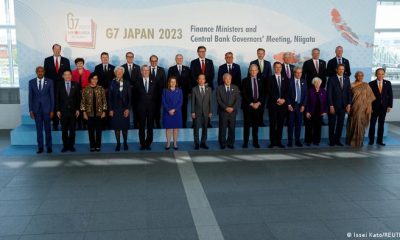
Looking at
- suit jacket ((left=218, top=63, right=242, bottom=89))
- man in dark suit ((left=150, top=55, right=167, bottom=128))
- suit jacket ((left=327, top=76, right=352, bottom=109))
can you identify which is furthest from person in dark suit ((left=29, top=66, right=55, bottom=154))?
suit jacket ((left=327, top=76, right=352, bottom=109))

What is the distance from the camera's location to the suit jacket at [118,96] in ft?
22.1

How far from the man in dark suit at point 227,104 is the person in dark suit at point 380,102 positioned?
268cm

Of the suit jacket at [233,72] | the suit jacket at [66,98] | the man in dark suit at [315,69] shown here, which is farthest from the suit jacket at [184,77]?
the man in dark suit at [315,69]

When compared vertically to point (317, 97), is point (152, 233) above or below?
below

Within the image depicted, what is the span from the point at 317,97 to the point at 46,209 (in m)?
5.05

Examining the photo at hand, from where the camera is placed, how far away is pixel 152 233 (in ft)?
12.1

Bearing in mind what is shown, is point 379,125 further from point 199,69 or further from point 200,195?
point 200,195

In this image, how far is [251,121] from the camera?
7250mm

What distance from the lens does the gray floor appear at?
378 cm

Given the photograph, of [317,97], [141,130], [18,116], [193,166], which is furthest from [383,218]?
[18,116]

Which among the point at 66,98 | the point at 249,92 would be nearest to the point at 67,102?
the point at 66,98

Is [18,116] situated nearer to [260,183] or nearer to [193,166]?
[193,166]

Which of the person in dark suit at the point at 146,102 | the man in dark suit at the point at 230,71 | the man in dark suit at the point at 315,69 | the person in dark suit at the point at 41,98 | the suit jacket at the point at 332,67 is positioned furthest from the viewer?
the suit jacket at the point at 332,67

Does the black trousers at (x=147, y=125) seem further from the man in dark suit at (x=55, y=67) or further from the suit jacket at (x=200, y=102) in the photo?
the man in dark suit at (x=55, y=67)
